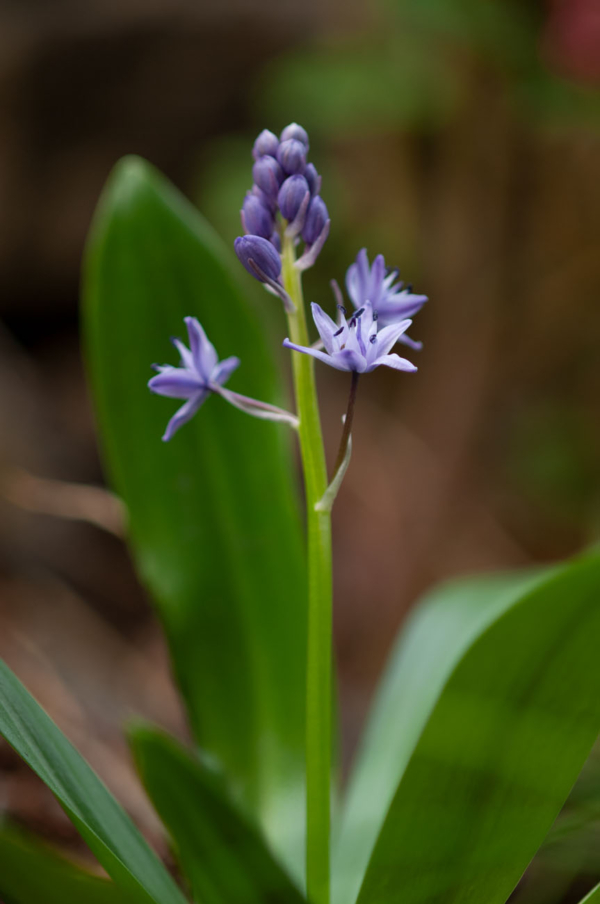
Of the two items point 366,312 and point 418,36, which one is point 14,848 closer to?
point 366,312

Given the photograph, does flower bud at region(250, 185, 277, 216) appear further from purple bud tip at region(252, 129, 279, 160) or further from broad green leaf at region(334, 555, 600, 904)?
broad green leaf at region(334, 555, 600, 904)

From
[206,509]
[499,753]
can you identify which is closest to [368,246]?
[206,509]

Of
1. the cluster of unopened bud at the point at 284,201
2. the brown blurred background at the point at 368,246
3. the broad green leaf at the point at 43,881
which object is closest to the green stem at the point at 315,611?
the cluster of unopened bud at the point at 284,201

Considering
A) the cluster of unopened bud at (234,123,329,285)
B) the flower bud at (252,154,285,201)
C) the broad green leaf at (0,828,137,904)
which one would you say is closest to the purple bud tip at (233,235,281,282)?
the cluster of unopened bud at (234,123,329,285)

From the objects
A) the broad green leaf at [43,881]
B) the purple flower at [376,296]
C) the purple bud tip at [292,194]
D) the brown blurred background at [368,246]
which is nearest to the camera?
the broad green leaf at [43,881]

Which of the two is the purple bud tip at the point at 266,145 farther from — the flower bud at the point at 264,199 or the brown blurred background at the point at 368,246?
the brown blurred background at the point at 368,246

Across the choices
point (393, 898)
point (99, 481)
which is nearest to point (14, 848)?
point (393, 898)

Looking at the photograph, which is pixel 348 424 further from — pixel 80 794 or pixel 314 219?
pixel 80 794
